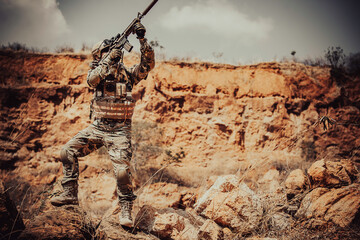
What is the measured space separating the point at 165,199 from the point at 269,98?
4.36 m

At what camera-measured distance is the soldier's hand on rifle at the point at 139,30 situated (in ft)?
10.4

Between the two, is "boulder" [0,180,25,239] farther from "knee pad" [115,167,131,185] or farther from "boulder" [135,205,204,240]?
"boulder" [135,205,204,240]

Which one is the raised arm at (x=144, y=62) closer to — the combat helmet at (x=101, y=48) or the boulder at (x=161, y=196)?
the combat helmet at (x=101, y=48)

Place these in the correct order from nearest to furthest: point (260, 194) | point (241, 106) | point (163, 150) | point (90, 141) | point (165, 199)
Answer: point (90, 141) → point (260, 194) → point (165, 199) → point (163, 150) → point (241, 106)

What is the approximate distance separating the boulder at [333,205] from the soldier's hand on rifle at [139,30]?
3525 millimetres


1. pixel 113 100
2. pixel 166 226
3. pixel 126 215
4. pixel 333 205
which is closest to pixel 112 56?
pixel 113 100

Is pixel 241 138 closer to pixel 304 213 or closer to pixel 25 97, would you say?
pixel 304 213

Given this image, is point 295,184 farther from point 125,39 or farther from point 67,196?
point 125,39

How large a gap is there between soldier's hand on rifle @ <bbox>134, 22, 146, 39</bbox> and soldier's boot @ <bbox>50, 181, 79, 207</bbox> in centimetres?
225

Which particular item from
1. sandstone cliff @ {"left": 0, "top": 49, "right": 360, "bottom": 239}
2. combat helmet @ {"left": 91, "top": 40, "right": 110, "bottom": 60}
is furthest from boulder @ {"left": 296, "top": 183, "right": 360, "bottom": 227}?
combat helmet @ {"left": 91, "top": 40, "right": 110, "bottom": 60}

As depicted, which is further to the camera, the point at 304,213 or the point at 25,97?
the point at 25,97

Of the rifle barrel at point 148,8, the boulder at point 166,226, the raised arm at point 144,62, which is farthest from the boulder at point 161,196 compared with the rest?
the rifle barrel at point 148,8

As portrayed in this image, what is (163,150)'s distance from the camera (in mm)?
6359

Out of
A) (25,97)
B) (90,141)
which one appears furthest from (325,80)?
(25,97)
